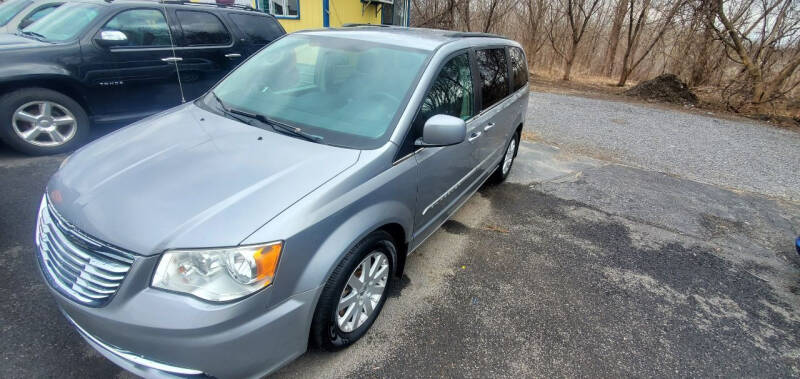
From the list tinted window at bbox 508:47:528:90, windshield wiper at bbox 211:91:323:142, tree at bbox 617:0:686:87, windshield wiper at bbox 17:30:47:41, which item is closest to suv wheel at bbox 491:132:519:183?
tinted window at bbox 508:47:528:90

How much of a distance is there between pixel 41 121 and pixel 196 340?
4332 mm

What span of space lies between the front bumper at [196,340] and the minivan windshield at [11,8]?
7707mm

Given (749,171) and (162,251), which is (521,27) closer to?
(749,171)

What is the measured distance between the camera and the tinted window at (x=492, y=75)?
348 cm

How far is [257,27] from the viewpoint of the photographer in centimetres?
591

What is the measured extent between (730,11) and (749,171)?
23.6 ft

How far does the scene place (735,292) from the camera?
125 inches

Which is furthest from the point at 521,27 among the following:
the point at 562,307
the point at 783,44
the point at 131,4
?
the point at 562,307

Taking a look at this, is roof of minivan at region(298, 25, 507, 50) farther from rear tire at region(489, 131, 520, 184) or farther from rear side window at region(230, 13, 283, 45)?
rear side window at region(230, 13, 283, 45)

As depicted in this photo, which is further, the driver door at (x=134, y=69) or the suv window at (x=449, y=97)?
the driver door at (x=134, y=69)

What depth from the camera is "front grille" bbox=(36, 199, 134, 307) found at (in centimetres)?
160

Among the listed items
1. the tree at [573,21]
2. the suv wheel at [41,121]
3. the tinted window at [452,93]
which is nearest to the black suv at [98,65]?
the suv wheel at [41,121]

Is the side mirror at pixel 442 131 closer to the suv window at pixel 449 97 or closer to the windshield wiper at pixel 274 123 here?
the suv window at pixel 449 97

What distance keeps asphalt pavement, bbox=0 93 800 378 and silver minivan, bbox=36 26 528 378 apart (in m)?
0.43
